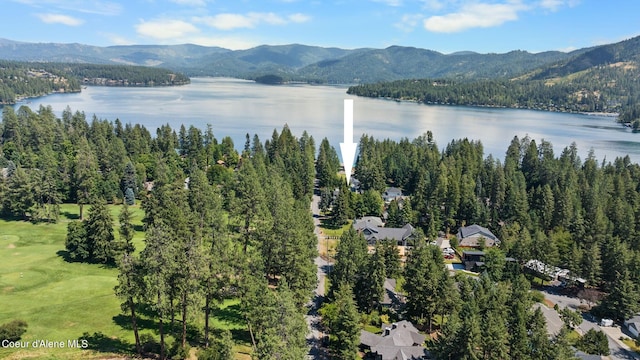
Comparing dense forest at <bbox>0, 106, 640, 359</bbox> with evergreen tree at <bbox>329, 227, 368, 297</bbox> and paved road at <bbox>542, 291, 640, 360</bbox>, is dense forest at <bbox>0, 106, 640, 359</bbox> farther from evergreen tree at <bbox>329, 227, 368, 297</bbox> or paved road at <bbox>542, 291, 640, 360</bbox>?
paved road at <bbox>542, 291, 640, 360</bbox>

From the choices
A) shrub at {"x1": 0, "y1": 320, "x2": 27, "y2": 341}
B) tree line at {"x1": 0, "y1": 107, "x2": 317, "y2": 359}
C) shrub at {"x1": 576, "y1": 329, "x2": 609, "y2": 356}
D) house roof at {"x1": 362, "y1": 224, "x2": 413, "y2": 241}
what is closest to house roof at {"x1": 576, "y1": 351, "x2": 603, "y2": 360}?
shrub at {"x1": 576, "y1": 329, "x2": 609, "y2": 356}

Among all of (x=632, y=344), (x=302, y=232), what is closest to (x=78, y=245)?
(x=302, y=232)

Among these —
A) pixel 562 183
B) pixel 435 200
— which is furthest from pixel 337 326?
pixel 562 183

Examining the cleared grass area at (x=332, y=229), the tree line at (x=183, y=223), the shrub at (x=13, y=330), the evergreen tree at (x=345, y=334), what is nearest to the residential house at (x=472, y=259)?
the cleared grass area at (x=332, y=229)

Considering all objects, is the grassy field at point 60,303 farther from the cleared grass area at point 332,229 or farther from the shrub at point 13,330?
the cleared grass area at point 332,229

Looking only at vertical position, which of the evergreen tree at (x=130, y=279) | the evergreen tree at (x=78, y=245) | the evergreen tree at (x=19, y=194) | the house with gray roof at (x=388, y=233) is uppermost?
the evergreen tree at (x=130, y=279)

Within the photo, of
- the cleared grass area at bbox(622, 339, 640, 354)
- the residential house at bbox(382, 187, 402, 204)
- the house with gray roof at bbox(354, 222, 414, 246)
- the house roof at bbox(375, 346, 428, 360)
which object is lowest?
the cleared grass area at bbox(622, 339, 640, 354)

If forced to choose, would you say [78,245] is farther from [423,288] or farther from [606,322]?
[606,322]

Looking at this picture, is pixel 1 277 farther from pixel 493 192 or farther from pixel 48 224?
pixel 493 192
